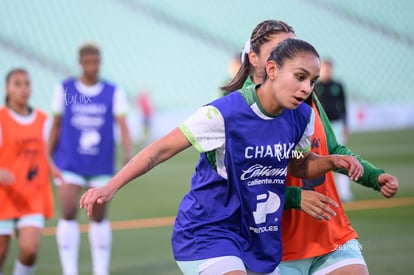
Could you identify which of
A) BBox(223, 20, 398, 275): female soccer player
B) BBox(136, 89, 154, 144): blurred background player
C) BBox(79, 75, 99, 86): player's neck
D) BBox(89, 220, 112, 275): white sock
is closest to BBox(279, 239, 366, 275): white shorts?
BBox(223, 20, 398, 275): female soccer player

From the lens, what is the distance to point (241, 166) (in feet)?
13.5

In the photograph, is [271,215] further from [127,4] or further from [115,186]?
[127,4]

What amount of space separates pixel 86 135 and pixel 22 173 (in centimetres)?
142

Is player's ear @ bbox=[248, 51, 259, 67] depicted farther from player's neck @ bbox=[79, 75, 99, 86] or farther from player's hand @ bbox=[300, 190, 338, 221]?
player's neck @ bbox=[79, 75, 99, 86]

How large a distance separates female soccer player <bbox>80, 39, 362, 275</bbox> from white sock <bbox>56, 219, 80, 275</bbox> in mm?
3992

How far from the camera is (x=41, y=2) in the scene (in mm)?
39000

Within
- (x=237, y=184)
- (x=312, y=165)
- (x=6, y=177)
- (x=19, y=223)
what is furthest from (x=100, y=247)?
(x=237, y=184)

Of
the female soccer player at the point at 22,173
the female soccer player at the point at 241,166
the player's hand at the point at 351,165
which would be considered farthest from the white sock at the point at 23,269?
the player's hand at the point at 351,165

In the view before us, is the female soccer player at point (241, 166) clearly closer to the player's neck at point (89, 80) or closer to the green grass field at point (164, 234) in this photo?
the green grass field at point (164, 234)

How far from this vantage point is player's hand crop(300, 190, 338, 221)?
13.9ft

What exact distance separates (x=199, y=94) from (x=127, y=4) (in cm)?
625

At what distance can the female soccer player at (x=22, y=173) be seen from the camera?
23.3ft

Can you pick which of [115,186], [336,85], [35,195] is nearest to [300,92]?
[115,186]

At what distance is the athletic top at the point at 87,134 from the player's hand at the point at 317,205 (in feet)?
15.0
